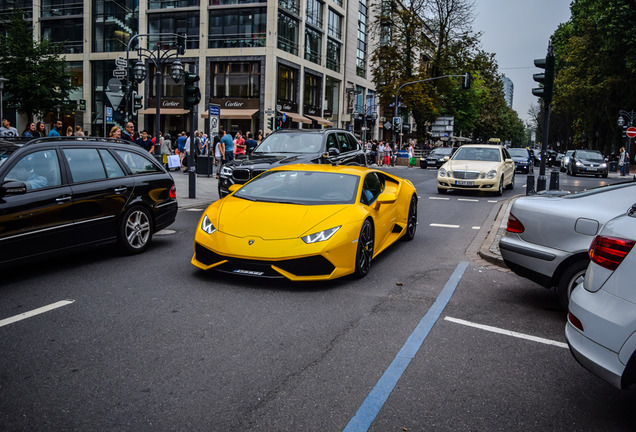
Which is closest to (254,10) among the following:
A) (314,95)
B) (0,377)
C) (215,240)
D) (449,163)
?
(314,95)

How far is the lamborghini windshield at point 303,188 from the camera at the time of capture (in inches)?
270

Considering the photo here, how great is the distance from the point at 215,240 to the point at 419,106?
149 ft

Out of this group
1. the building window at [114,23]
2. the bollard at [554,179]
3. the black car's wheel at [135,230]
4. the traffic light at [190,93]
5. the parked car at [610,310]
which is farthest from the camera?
the building window at [114,23]

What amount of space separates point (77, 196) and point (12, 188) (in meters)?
0.99

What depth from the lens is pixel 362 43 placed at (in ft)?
201

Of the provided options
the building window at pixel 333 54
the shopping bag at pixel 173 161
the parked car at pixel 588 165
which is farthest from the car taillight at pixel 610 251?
the building window at pixel 333 54

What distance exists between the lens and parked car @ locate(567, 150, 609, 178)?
32094 millimetres

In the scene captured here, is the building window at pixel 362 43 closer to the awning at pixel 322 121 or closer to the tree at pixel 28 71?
the awning at pixel 322 121

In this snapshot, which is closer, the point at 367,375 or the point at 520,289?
the point at 367,375

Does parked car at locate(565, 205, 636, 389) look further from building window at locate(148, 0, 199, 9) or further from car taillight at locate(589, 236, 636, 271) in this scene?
building window at locate(148, 0, 199, 9)

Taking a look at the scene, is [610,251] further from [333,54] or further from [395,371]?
[333,54]

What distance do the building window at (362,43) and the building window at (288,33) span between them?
15967mm

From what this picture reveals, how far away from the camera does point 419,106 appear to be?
49312mm

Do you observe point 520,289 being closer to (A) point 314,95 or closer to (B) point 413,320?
(B) point 413,320
